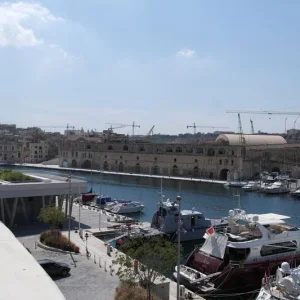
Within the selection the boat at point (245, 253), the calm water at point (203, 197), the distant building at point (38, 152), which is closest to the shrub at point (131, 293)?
the boat at point (245, 253)

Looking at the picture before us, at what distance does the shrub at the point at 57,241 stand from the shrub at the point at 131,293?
8282 mm

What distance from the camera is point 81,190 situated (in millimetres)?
34625

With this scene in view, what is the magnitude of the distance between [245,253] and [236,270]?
45.6 inches

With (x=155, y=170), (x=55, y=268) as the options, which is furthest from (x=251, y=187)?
(x=55, y=268)

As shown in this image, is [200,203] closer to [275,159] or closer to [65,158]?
[275,159]

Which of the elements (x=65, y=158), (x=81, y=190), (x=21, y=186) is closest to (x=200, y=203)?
(x=81, y=190)

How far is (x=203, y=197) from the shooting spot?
59.8 metres

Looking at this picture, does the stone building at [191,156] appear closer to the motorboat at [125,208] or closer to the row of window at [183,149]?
the row of window at [183,149]

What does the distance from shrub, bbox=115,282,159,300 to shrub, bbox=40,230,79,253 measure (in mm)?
8282

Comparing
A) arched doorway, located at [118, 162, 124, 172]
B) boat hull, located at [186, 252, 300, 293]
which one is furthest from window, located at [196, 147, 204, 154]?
boat hull, located at [186, 252, 300, 293]

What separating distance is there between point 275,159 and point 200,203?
141 ft

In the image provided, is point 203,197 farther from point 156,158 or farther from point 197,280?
point 156,158

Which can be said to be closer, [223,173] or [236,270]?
[236,270]

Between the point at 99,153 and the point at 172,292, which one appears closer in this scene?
the point at 172,292
